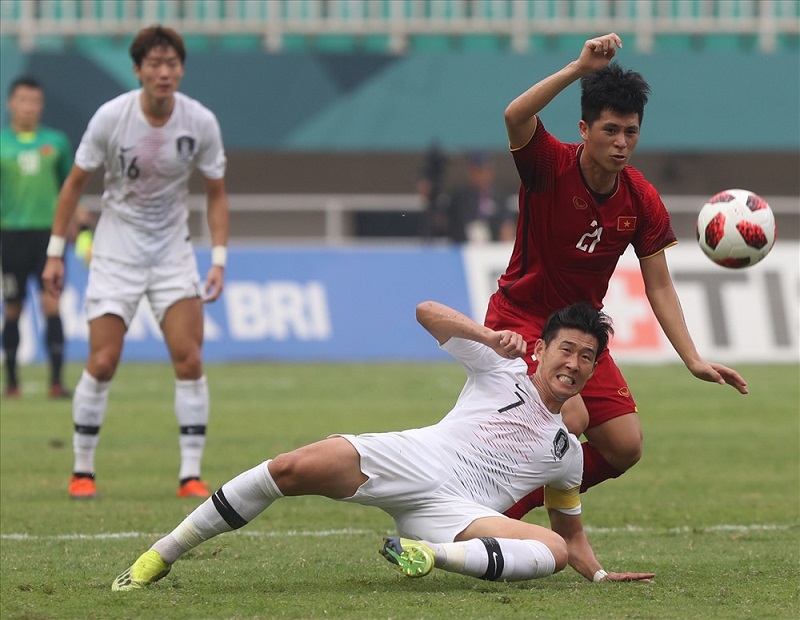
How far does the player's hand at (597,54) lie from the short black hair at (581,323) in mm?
923

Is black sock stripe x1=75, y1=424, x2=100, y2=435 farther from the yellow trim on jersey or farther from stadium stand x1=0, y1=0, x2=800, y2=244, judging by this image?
stadium stand x1=0, y1=0, x2=800, y2=244

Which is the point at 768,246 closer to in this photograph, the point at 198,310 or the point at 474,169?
the point at 198,310

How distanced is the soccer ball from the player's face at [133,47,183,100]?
10.4 feet

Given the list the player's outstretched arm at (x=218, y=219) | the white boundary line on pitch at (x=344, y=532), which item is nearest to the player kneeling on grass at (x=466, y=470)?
the white boundary line on pitch at (x=344, y=532)

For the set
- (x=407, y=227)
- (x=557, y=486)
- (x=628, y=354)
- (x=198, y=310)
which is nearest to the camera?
(x=557, y=486)

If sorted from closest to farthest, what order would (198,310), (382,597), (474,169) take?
1. (382,597)
2. (198,310)
3. (474,169)

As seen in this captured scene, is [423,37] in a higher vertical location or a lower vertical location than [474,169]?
higher

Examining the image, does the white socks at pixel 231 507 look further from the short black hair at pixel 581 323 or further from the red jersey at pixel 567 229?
the red jersey at pixel 567 229

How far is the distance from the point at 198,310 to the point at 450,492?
127 inches

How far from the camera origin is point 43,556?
21.9ft

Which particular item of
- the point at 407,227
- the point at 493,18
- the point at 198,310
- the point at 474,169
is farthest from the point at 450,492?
the point at 493,18

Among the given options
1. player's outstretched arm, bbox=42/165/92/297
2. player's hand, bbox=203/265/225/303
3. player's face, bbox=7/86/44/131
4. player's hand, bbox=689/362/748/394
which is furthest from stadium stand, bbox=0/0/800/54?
player's hand, bbox=689/362/748/394

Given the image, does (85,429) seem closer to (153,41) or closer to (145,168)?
(145,168)

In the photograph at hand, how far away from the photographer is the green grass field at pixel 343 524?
5566 millimetres
